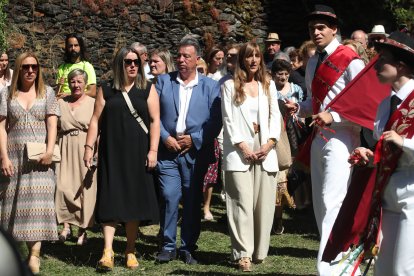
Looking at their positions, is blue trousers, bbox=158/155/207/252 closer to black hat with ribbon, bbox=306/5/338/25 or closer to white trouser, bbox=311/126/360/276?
white trouser, bbox=311/126/360/276

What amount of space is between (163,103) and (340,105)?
2.50 metres

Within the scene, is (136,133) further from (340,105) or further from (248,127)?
(340,105)

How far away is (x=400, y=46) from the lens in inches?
229

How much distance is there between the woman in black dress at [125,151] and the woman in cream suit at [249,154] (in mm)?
732

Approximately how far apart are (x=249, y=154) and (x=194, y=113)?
0.84m

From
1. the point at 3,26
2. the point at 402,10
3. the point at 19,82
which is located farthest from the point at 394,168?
the point at 3,26

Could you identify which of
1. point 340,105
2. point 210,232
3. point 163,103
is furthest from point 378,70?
point 210,232

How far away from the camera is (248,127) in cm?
924

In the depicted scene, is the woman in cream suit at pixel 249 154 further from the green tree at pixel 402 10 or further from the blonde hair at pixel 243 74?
the green tree at pixel 402 10

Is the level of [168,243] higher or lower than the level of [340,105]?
lower

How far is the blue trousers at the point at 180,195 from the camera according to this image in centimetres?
962

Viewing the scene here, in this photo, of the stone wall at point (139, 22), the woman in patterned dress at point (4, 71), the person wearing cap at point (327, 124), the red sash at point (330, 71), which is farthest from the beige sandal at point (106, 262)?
the stone wall at point (139, 22)

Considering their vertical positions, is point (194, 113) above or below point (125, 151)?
above

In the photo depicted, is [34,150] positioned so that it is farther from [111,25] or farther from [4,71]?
[111,25]
